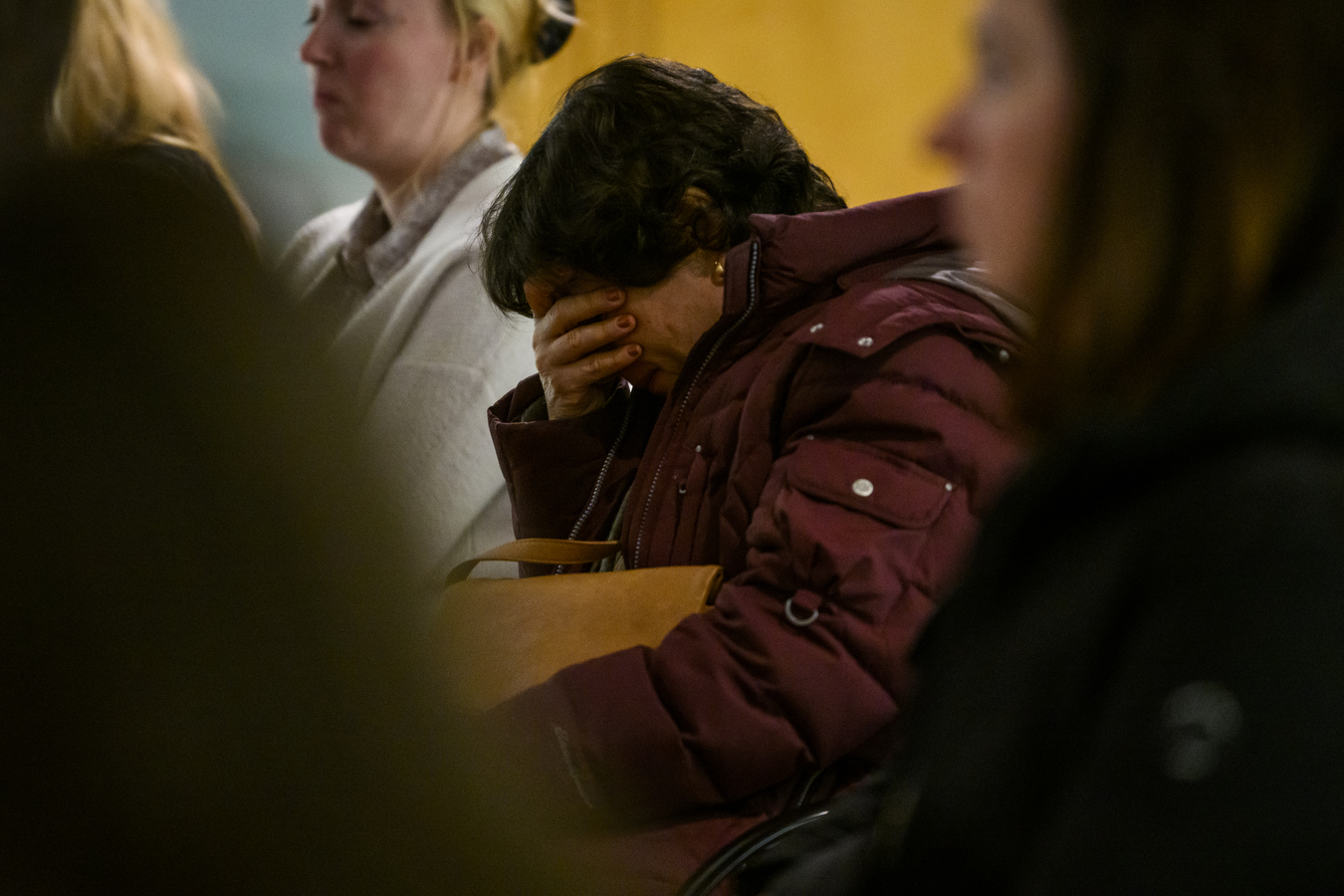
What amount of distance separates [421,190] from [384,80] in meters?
0.22

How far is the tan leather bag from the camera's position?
4.84 feet

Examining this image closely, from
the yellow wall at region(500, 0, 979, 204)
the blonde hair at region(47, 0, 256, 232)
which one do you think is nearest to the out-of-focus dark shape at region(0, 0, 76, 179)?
the blonde hair at region(47, 0, 256, 232)

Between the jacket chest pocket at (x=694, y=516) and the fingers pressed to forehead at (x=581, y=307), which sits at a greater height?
the fingers pressed to forehead at (x=581, y=307)

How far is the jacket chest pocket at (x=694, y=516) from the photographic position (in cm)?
160

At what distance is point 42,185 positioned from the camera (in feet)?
1.75

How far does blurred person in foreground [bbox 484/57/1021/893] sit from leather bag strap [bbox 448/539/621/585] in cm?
3

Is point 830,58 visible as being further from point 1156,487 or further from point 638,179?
point 1156,487

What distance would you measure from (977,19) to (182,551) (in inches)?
19.3

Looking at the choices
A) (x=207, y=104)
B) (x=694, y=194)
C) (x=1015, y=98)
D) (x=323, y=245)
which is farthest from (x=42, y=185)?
(x=323, y=245)

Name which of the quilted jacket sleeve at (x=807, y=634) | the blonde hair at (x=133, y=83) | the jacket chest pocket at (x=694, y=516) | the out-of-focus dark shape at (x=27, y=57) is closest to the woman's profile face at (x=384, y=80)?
the blonde hair at (x=133, y=83)

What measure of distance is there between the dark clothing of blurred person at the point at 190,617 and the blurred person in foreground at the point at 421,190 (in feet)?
5.82

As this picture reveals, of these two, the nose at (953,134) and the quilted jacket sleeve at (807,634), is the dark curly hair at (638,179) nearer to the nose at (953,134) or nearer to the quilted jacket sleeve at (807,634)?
the quilted jacket sleeve at (807,634)

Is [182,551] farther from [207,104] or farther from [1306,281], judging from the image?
[207,104]

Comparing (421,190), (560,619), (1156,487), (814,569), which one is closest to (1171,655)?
(1156,487)
